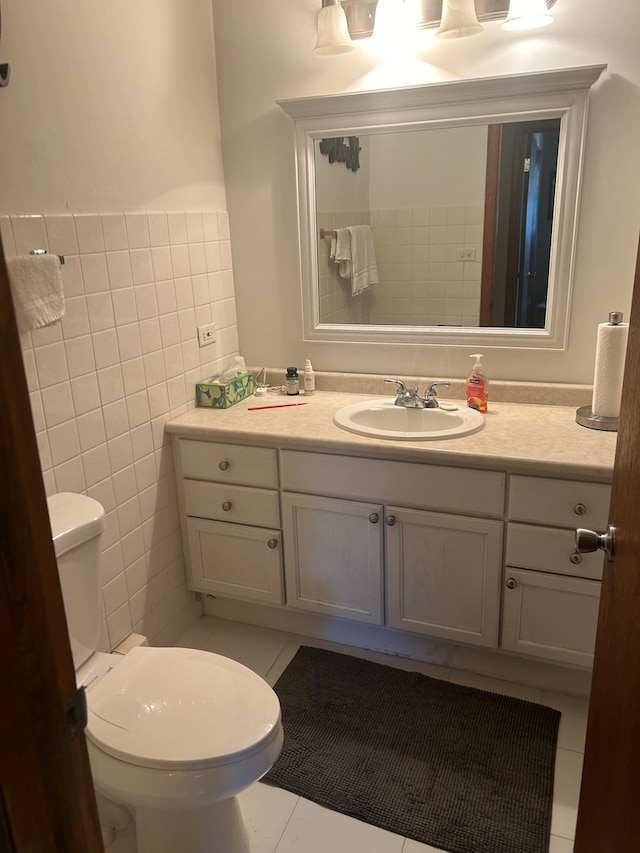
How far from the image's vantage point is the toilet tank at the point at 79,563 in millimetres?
1400

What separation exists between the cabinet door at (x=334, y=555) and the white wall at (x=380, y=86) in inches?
23.9

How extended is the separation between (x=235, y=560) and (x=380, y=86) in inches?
63.9

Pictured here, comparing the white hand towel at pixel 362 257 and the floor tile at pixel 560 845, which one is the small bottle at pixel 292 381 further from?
the floor tile at pixel 560 845

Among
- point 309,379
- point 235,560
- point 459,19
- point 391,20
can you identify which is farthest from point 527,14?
point 235,560

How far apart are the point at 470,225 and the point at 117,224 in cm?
110

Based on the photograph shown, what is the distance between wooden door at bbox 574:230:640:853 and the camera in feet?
2.71

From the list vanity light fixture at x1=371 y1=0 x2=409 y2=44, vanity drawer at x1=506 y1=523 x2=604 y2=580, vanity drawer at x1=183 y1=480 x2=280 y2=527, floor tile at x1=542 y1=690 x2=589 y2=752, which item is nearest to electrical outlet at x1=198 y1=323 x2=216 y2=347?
vanity drawer at x1=183 y1=480 x2=280 y2=527

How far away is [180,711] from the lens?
53.8 inches

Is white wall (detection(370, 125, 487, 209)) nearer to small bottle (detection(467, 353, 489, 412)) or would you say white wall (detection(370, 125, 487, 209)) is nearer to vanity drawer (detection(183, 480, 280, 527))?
small bottle (detection(467, 353, 489, 412))

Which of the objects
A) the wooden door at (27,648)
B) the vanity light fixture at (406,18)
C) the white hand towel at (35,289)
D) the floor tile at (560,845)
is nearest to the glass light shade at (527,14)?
the vanity light fixture at (406,18)

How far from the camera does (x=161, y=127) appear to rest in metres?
1.94

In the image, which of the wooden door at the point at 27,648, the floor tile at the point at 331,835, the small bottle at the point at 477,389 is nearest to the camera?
the wooden door at the point at 27,648

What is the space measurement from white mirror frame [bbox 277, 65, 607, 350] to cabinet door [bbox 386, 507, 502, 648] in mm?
670

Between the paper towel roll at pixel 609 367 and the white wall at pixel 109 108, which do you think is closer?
the white wall at pixel 109 108
